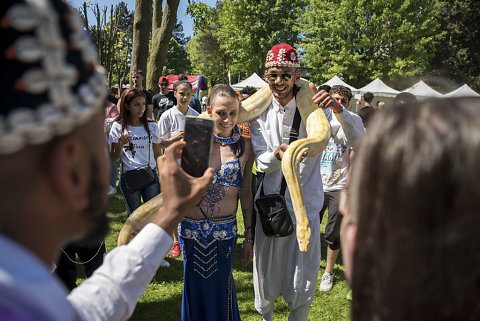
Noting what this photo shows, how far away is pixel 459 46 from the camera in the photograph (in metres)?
34.4

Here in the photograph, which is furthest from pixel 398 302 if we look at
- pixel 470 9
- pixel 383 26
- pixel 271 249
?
pixel 470 9

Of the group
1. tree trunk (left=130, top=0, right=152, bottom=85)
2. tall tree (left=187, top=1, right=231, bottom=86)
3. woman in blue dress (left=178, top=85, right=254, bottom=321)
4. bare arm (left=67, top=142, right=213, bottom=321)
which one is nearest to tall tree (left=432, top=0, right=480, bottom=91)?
tall tree (left=187, top=1, right=231, bottom=86)

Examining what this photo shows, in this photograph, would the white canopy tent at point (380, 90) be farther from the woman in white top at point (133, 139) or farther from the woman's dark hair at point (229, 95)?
the woman's dark hair at point (229, 95)

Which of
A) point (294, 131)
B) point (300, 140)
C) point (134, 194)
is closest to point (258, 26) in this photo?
point (134, 194)

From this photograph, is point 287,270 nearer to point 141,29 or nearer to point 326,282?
point 326,282

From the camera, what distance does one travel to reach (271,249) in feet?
11.3

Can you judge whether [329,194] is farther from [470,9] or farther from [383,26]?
[470,9]

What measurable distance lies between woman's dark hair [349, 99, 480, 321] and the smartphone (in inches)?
43.1

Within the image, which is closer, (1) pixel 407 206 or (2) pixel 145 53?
(1) pixel 407 206

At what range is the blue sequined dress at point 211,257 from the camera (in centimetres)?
312

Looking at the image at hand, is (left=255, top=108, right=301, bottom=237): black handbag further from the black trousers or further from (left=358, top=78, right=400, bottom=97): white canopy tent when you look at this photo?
(left=358, top=78, right=400, bottom=97): white canopy tent

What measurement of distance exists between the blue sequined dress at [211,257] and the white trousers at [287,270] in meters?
0.34

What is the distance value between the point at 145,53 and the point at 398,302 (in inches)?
404

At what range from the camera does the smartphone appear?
1.79 m
